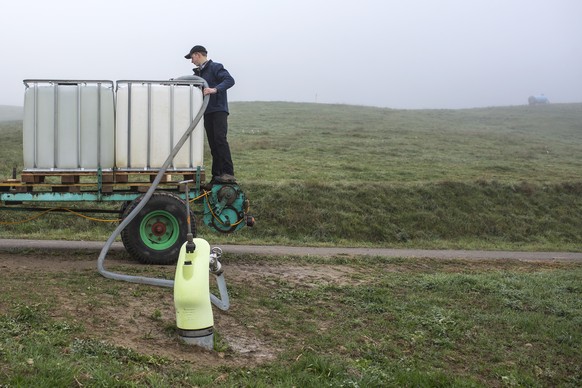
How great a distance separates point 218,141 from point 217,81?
1034 mm

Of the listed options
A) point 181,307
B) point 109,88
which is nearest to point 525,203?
point 109,88

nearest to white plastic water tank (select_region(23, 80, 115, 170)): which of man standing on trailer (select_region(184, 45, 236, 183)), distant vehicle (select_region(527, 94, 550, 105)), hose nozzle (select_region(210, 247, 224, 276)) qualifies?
man standing on trailer (select_region(184, 45, 236, 183))

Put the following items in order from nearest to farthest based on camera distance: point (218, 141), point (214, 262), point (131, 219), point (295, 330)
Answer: point (214, 262) → point (295, 330) → point (131, 219) → point (218, 141)

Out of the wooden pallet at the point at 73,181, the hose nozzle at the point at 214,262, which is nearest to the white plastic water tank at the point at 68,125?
the wooden pallet at the point at 73,181

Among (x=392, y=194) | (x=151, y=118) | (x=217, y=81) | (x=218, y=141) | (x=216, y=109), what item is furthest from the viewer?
(x=392, y=194)

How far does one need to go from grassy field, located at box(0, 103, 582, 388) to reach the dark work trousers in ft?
5.63

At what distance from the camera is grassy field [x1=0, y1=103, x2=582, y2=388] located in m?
5.60

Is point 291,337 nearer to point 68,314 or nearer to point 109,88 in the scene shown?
point 68,314

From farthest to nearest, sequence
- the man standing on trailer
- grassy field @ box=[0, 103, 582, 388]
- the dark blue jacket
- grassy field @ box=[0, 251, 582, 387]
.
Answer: the man standing on trailer, the dark blue jacket, grassy field @ box=[0, 103, 582, 388], grassy field @ box=[0, 251, 582, 387]

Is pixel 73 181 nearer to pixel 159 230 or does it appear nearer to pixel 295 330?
pixel 159 230

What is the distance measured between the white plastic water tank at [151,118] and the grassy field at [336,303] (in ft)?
5.65

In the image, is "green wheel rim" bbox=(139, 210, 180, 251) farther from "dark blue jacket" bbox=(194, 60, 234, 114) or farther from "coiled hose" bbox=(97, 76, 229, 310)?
"dark blue jacket" bbox=(194, 60, 234, 114)

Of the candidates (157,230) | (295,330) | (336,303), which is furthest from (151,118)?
(295,330)

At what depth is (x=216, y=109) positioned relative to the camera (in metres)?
10.2
